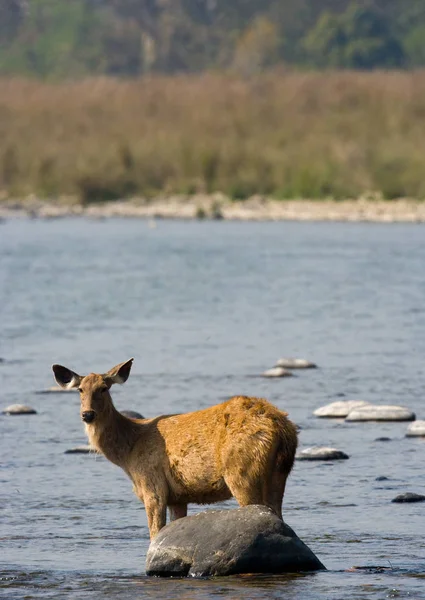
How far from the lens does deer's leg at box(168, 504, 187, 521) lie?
9.85 m

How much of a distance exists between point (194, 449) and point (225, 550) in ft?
2.02

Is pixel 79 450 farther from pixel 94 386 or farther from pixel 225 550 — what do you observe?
pixel 225 550

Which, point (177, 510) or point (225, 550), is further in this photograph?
point (177, 510)

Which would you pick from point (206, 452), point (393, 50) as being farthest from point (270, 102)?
point (206, 452)

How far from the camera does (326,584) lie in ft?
29.8

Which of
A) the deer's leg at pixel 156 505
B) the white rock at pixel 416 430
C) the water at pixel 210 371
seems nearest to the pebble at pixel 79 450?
the water at pixel 210 371

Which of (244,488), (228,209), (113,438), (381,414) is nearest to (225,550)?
(244,488)

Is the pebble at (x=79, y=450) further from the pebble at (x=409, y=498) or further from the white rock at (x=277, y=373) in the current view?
the white rock at (x=277, y=373)

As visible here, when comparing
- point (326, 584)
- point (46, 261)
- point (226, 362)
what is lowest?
point (46, 261)

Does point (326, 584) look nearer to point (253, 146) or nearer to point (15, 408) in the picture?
point (15, 408)

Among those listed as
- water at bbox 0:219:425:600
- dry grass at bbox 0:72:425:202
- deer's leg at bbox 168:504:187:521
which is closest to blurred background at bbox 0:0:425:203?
dry grass at bbox 0:72:425:202

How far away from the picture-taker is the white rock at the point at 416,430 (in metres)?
13.7

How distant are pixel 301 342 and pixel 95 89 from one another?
4154 centimetres

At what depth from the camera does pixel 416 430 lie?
45.1ft
